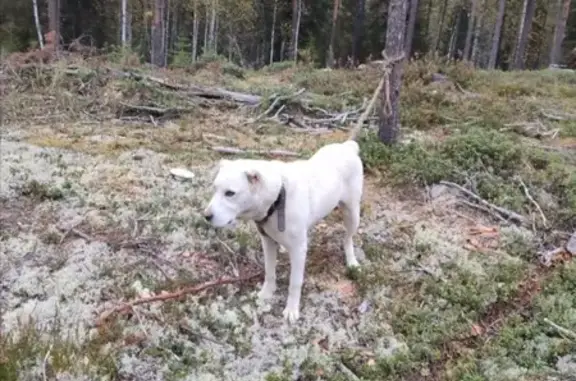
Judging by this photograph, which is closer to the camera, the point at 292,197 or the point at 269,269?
the point at 292,197

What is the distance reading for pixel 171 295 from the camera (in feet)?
12.2

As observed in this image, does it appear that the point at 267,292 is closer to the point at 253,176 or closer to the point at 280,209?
the point at 280,209

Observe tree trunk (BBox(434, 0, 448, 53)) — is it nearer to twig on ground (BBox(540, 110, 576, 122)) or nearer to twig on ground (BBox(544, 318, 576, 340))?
twig on ground (BBox(540, 110, 576, 122))

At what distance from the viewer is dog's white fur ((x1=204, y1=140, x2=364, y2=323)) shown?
310 centimetres

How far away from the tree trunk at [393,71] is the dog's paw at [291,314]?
3215 mm

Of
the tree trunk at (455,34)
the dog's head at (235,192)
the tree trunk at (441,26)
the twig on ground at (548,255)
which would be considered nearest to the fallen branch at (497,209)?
the twig on ground at (548,255)

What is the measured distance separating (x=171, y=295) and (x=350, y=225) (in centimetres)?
146

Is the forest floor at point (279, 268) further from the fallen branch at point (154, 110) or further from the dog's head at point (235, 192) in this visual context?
the dog's head at point (235, 192)

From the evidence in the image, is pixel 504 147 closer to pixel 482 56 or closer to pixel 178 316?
pixel 178 316

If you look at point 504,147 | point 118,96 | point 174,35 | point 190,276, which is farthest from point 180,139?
point 174,35

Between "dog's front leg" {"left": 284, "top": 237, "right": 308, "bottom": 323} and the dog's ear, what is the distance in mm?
599

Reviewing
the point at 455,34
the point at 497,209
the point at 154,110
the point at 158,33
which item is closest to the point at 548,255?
the point at 497,209

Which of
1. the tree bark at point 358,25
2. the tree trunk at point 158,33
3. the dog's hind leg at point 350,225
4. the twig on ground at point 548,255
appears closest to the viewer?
the dog's hind leg at point 350,225

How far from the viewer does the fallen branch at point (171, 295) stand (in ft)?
11.6
